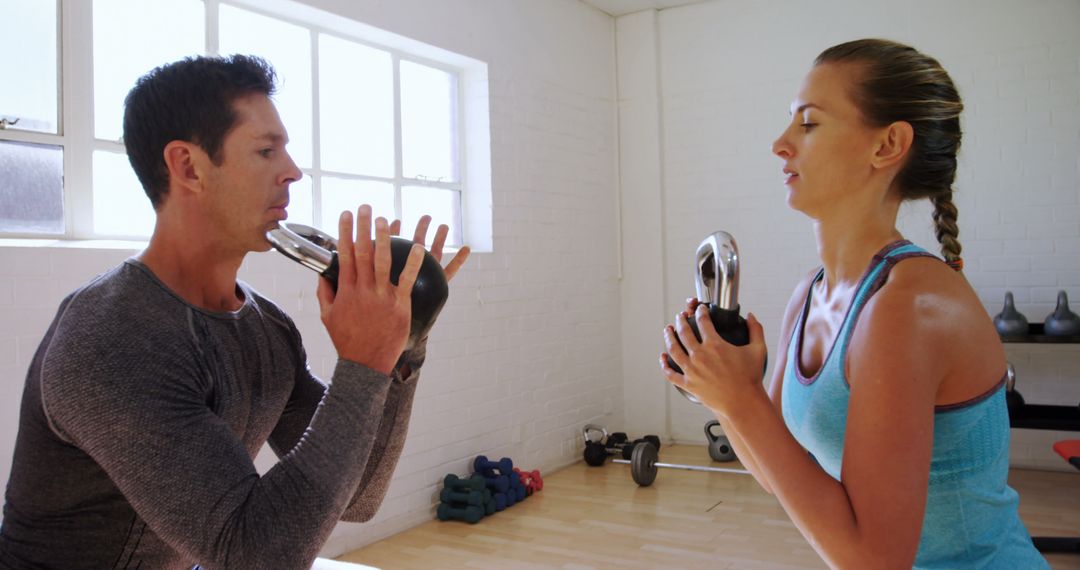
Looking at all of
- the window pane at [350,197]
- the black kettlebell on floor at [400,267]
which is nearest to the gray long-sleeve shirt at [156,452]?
the black kettlebell on floor at [400,267]

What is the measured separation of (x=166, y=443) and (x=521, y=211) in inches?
164

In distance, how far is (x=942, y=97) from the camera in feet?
4.02

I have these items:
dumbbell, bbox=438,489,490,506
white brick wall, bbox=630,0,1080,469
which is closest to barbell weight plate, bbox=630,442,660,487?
dumbbell, bbox=438,489,490,506

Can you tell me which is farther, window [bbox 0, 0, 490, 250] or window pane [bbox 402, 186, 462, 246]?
window pane [bbox 402, 186, 462, 246]

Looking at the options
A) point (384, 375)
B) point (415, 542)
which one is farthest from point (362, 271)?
point (415, 542)

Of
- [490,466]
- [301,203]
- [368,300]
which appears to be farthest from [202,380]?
[490,466]

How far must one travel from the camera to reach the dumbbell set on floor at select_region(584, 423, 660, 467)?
5316 mm

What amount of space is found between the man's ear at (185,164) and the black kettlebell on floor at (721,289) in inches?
32.3

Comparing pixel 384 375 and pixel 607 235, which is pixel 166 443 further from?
pixel 607 235

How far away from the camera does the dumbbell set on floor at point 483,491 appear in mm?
4148

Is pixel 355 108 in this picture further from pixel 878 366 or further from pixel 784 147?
pixel 878 366

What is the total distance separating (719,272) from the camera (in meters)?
1.16

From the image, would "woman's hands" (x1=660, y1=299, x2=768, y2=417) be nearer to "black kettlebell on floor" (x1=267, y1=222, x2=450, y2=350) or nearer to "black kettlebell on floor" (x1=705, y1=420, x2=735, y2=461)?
"black kettlebell on floor" (x1=267, y1=222, x2=450, y2=350)

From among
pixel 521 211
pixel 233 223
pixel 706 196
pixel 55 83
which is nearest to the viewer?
pixel 233 223
